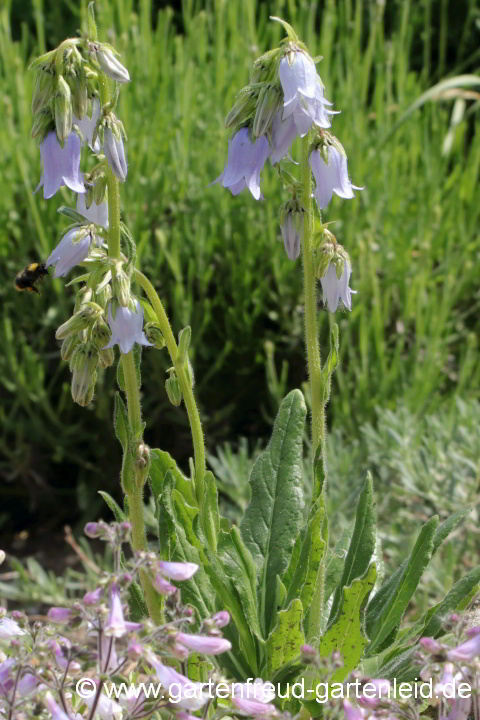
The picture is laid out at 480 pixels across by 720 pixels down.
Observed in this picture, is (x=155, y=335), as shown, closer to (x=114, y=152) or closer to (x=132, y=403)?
(x=132, y=403)

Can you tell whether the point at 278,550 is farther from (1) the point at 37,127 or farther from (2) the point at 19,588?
(2) the point at 19,588

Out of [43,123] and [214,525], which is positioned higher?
[43,123]

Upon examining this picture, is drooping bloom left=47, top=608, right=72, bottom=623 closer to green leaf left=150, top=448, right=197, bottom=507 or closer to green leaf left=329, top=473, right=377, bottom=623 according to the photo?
green leaf left=150, top=448, right=197, bottom=507

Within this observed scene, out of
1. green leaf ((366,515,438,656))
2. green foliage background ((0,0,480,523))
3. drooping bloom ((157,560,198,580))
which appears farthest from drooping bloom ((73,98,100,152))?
green foliage background ((0,0,480,523))

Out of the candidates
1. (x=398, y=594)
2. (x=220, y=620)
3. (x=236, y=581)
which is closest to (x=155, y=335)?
(x=236, y=581)

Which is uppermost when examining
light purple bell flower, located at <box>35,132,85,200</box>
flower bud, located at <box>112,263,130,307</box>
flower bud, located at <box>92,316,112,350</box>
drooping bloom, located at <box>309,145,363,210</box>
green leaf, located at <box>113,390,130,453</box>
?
light purple bell flower, located at <box>35,132,85,200</box>

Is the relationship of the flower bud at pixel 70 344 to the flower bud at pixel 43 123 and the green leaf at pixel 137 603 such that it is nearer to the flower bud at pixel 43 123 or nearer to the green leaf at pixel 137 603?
the flower bud at pixel 43 123

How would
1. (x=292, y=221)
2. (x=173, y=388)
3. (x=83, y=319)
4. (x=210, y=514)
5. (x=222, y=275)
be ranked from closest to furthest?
(x=83, y=319) → (x=292, y=221) → (x=173, y=388) → (x=210, y=514) → (x=222, y=275)
